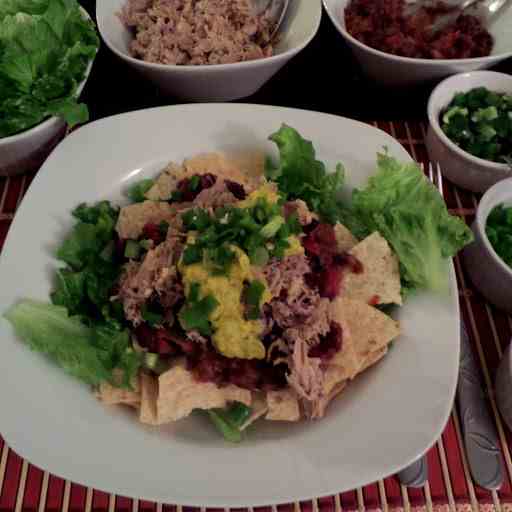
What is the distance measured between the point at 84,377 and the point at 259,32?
1.58 m

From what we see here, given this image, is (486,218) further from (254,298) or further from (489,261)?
(254,298)

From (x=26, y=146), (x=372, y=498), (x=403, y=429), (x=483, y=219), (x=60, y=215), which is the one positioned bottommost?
(x=372, y=498)

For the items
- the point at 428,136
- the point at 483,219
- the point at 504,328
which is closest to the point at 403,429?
the point at 504,328

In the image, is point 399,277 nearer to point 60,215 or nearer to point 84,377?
point 84,377

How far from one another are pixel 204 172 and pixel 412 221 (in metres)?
0.72

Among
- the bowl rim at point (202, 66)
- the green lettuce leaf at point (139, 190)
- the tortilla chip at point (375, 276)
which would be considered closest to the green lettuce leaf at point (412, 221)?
the tortilla chip at point (375, 276)

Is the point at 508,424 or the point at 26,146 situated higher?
the point at 26,146

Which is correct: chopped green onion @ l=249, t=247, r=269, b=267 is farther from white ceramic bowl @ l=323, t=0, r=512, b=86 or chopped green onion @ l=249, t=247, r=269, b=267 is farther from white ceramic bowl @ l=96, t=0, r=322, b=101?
white ceramic bowl @ l=323, t=0, r=512, b=86

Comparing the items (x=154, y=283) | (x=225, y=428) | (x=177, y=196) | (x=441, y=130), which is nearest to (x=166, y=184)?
(x=177, y=196)

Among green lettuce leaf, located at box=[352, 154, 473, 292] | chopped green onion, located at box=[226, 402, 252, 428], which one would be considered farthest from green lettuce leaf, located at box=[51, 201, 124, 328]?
green lettuce leaf, located at box=[352, 154, 473, 292]

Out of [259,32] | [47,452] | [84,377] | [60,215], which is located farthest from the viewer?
[259,32]

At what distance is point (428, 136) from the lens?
209cm

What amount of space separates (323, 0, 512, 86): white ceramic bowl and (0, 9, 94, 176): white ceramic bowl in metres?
1.05

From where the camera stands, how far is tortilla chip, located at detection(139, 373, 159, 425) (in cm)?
145
